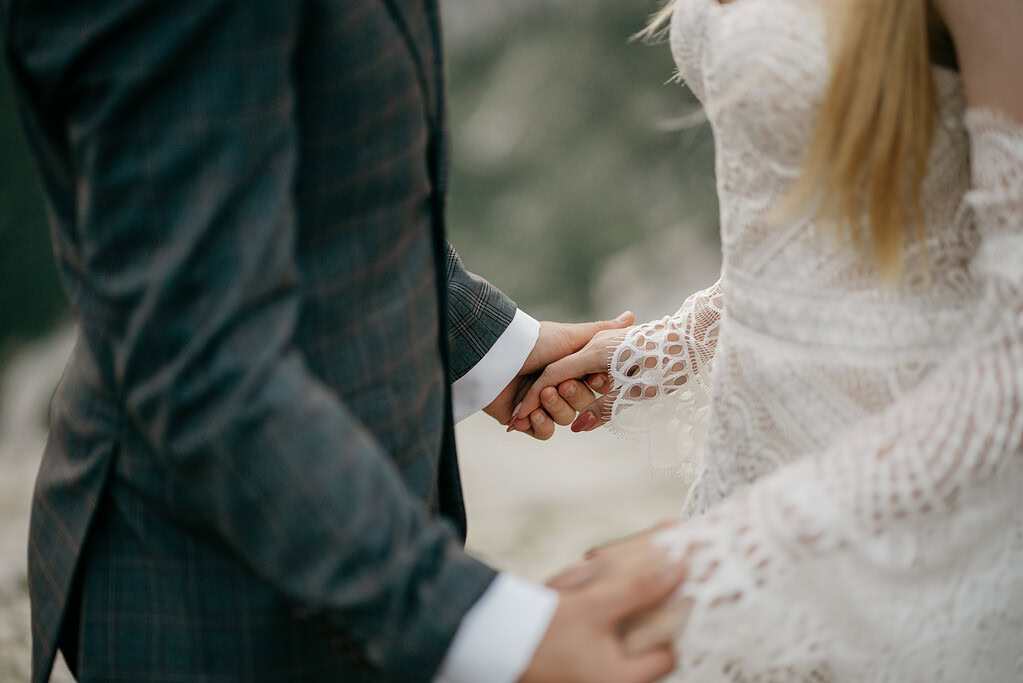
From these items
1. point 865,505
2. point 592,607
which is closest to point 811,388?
point 865,505

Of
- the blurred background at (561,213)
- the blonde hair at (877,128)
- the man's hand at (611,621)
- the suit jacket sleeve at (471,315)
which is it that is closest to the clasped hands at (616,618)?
the man's hand at (611,621)

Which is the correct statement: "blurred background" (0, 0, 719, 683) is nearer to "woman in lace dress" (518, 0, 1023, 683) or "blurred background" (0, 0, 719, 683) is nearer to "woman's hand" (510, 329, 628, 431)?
"woman's hand" (510, 329, 628, 431)

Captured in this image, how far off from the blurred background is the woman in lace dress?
1.76 meters

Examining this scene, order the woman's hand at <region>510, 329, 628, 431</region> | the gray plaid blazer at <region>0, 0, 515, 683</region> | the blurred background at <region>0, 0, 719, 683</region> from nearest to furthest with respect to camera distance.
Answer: the gray plaid blazer at <region>0, 0, 515, 683</region>
the woman's hand at <region>510, 329, 628, 431</region>
the blurred background at <region>0, 0, 719, 683</region>

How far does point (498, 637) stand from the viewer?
451 millimetres

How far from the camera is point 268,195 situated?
43 centimetres

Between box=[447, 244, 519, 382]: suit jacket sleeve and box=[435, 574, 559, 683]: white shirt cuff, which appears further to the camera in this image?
box=[447, 244, 519, 382]: suit jacket sleeve

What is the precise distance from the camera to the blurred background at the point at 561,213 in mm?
2465

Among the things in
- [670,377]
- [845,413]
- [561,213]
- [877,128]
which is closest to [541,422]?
[670,377]

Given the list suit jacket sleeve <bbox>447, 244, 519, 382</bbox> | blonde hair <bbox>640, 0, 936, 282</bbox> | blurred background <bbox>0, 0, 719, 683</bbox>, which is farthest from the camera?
blurred background <bbox>0, 0, 719, 683</bbox>

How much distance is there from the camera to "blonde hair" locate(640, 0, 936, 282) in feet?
1.88

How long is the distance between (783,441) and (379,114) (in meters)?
0.40

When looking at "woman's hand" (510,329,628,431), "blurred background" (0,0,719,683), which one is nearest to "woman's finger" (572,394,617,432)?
"woman's hand" (510,329,628,431)

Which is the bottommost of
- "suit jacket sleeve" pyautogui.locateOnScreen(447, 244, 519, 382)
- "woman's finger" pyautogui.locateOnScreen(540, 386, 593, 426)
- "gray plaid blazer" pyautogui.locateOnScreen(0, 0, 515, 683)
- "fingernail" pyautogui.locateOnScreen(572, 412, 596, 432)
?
"fingernail" pyautogui.locateOnScreen(572, 412, 596, 432)
